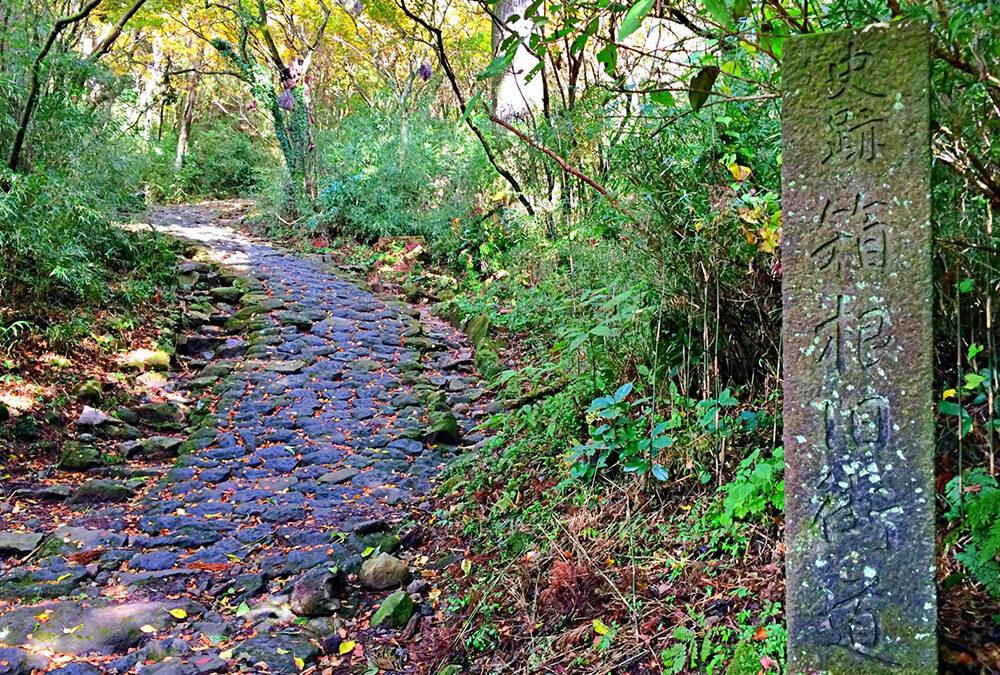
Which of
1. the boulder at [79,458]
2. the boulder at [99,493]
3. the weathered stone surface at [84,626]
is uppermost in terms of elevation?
the boulder at [79,458]

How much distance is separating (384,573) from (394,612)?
1.15 feet

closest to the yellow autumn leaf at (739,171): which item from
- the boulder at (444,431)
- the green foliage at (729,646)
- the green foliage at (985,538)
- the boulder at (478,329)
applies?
the green foliage at (985,538)

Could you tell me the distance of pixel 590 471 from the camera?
368cm

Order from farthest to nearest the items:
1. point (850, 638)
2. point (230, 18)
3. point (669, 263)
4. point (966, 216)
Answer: point (230, 18)
point (669, 263)
point (966, 216)
point (850, 638)

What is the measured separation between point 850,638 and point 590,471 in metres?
1.72

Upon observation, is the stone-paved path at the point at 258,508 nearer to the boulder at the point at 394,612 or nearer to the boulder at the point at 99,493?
the boulder at the point at 99,493

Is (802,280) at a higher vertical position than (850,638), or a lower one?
higher

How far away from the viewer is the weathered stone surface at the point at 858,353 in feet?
6.46

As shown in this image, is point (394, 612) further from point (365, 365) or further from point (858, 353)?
point (365, 365)

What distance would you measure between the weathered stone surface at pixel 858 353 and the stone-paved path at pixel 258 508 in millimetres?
2340

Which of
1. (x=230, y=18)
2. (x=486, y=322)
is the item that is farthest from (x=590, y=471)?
(x=230, y=18)

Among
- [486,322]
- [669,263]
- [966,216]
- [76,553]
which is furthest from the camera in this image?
[486,322]

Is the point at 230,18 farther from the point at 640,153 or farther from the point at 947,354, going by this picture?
the point at 947,354

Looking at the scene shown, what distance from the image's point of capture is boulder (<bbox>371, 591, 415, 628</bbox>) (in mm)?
3541
